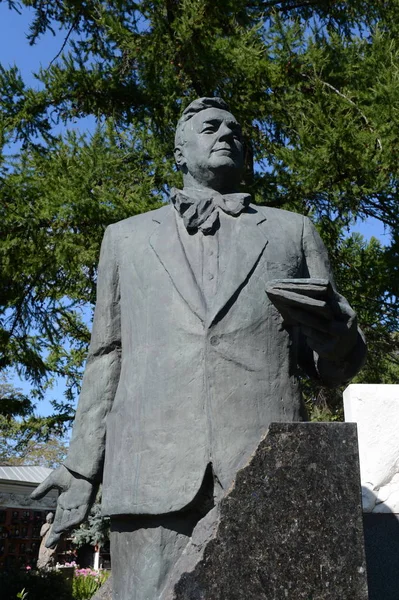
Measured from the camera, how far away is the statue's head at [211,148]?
10.3 ft

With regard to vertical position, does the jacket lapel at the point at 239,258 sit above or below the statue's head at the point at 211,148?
below

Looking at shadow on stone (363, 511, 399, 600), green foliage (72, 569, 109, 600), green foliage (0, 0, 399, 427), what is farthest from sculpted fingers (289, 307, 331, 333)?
green foliage (72, 569, 109, 600)

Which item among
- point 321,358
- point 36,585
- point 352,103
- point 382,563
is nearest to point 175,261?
point 321,358

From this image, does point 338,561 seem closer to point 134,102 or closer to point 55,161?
point 55,161

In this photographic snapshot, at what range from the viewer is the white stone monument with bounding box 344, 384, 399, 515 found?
4738 mm

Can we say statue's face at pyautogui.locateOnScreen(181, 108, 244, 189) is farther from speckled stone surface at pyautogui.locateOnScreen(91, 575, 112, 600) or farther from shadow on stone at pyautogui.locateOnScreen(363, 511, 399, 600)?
shadow on stone at pyautogui.locateOnScreen(363, 511, 399, 600)

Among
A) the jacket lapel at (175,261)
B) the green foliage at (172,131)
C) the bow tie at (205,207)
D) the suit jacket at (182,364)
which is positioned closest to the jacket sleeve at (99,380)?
the suit jacket at (182,364)

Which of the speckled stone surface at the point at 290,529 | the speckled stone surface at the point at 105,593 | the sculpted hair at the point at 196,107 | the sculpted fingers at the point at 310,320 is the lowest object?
the speckled stone surface at the point at 105,593

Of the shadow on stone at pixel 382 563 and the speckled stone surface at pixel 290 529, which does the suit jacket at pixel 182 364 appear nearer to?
the speckled stone surface at pixel 290 529

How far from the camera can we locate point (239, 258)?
290cm

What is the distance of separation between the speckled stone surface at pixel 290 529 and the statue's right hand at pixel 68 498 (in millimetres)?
673

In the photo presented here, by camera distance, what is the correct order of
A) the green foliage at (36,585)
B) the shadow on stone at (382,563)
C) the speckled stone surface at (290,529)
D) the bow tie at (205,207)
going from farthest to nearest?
the green foliage at (36,585), the shadow on stone at (382,563), the bow tie at (205,207), the speckled stone surface at (290,529)

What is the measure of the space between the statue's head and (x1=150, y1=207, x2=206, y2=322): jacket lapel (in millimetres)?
214

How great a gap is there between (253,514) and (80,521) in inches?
31.9
